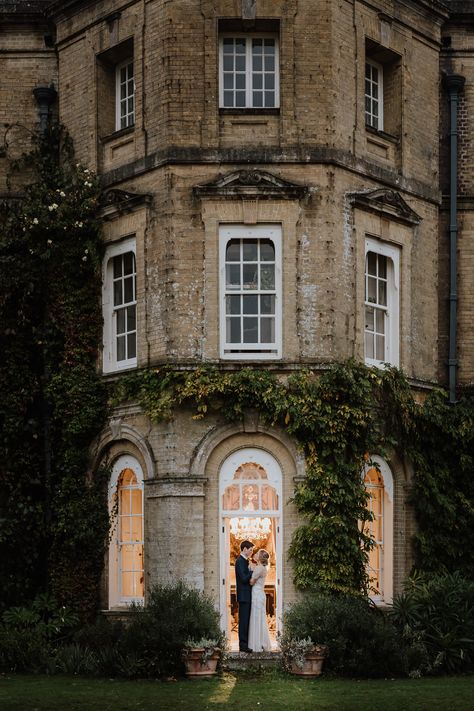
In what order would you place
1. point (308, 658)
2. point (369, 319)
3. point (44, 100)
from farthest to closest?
1. point (44, 100)
2. point (369, 319)
3. point (308, 658)

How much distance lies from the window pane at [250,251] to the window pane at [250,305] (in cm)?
67

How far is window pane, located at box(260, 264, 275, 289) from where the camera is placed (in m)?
22.9

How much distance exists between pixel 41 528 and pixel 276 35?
9.80 m

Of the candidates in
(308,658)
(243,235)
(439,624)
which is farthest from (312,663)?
(243,235)

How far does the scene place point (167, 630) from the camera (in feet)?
64.8

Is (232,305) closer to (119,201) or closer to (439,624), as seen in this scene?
(119,201)

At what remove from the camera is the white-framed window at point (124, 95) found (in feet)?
80.9

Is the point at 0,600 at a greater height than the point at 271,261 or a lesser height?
lesser

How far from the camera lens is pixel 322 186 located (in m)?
22.9

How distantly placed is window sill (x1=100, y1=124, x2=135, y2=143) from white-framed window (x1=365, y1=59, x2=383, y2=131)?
174 inches

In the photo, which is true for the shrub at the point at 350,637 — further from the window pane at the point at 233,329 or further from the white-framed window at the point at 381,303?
the white-framed window at the point at 381,303

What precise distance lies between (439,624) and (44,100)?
1255cm

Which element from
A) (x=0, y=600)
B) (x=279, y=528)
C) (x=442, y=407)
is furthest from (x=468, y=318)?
(x=0, y=600)

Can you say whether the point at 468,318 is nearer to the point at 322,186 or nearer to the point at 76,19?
the point at 322,186
